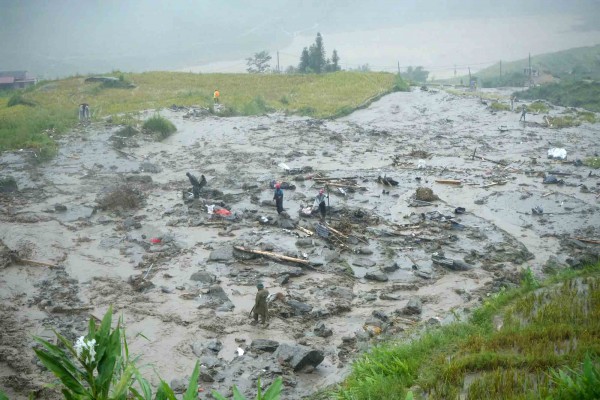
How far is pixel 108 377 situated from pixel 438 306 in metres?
7.67

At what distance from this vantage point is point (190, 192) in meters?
16.2

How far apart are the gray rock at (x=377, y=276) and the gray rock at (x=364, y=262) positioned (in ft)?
1.79

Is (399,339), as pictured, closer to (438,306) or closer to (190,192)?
(438,306)

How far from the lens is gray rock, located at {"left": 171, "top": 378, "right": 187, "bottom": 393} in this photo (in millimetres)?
7348

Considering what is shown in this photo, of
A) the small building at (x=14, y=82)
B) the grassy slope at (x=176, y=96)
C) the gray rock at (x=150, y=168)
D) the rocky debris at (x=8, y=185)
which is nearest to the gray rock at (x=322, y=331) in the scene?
the rocky debris at (x=8, y=185)

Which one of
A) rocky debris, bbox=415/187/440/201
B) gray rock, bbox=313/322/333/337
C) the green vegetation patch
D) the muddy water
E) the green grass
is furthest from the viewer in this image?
the green vegetation patch

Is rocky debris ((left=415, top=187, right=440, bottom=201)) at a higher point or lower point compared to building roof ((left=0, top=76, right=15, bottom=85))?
lower

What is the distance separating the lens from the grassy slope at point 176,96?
2264 cm

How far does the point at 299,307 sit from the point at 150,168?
11.1m

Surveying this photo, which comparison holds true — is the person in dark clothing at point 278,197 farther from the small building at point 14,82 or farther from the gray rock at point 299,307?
the small building at point 14,82

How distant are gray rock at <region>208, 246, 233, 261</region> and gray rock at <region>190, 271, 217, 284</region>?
78cm

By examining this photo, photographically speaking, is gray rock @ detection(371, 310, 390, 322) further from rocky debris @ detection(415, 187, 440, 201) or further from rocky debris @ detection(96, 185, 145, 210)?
rocky debris @ detection(96, 185, 145, 210)

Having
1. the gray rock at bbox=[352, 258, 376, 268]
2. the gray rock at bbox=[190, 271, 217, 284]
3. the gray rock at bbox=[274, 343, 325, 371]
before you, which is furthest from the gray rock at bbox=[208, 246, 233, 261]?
the gray rock at bbox=[274, 343, 325, 371]

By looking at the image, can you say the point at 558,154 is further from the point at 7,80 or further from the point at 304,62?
the point at 7,80
